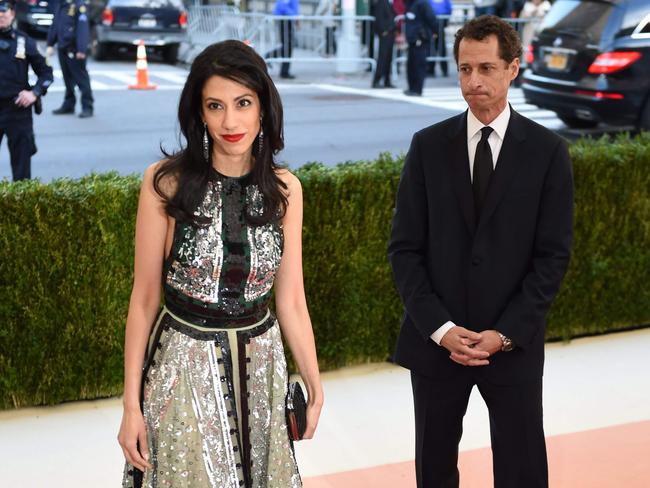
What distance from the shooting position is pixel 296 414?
126 inches

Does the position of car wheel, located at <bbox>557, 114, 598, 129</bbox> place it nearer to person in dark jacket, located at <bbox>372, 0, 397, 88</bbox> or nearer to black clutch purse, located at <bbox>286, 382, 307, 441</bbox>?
person in dark jacket, located at <bbox>372, 0, 397, 88</bbox>

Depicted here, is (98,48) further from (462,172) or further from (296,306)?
(296,306)

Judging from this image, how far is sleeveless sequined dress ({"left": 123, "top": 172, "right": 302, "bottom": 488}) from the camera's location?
3.07m

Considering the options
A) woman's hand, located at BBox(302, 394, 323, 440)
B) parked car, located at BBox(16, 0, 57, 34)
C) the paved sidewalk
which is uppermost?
woman's hand, located at BBox(302, 394, 323, 440)

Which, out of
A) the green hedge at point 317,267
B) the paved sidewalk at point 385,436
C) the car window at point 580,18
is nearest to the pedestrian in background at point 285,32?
the car window at point 580,18

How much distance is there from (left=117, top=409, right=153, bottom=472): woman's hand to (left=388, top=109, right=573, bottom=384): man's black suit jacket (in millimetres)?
1061

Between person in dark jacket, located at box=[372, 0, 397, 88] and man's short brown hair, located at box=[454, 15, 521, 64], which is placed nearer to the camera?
man's short brown hair, located at box=[454, 15, 521, 64]

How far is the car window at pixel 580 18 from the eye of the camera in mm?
12375

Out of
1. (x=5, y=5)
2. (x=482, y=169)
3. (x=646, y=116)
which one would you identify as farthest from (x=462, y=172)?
(x=646, y=116)

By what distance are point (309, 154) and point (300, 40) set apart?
11569 millimetres

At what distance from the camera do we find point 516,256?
11.9ft

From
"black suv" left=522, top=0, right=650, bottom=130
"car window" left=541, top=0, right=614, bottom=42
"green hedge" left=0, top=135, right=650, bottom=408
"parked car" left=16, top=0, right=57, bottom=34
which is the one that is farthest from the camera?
"parked car" left=16, top=0, right=57, bottom=34

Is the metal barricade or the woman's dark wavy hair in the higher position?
the woman's dark wavy hair

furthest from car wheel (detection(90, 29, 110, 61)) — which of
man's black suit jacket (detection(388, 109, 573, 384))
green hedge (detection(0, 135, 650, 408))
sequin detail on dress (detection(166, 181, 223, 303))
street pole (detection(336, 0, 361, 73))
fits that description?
sequin detail on dress (detection(166, 181, 223, 303))
